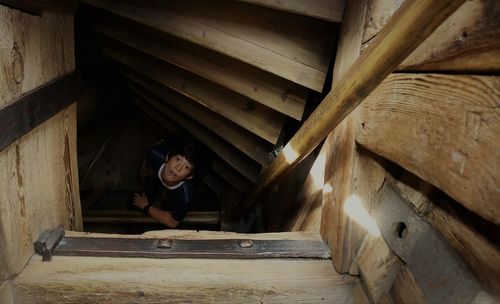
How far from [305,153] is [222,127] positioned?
1428 mm

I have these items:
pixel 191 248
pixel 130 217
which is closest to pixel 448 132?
pixel 191 248

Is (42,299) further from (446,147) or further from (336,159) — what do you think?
(446,147)

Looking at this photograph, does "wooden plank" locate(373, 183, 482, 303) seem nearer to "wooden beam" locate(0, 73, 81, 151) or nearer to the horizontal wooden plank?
"wooden beam" locate(0, 73, 81, 151)

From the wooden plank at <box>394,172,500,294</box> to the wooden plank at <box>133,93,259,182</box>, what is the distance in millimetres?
2247

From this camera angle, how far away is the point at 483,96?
720 mm

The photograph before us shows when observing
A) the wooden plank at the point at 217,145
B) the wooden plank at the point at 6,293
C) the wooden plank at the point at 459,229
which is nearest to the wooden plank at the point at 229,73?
the wooden plank at the point at 459,229

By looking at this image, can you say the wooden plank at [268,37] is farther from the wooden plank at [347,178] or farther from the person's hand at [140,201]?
Result: the person's hand at [140,201]

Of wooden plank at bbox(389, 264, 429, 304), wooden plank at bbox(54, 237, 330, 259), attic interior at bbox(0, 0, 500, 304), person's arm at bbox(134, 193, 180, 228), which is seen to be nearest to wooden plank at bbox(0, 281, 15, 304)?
attic interior at bbox(0, 0, 500, 304)

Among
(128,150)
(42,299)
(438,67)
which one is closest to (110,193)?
(128,150)

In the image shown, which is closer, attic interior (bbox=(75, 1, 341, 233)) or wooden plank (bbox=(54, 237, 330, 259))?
wooden plank (bbox=(54, 237, 330, 259))

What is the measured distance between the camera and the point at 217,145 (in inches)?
136

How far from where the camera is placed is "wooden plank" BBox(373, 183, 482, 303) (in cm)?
85

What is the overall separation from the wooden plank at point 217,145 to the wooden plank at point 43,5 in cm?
193

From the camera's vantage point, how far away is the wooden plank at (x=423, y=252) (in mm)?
851
